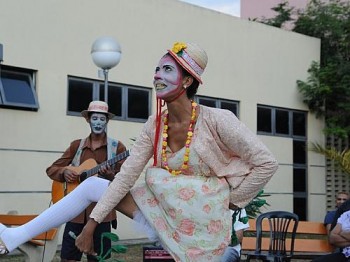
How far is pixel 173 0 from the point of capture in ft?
35.3

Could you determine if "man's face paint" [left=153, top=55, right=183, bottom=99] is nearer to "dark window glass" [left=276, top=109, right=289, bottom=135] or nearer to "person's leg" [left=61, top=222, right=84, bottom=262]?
"person's leg" [left=61, top=222, right=84, bottom=262]

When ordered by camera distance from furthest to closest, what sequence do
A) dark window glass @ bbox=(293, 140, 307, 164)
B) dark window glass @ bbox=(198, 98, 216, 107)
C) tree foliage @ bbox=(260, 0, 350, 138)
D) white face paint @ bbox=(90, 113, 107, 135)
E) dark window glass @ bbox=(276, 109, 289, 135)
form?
dark window glass @ bbox=(293, 140, 307, 164) < tree foliage @ bbox=(260, 0, 350, 138) < dark window glass @ bbox=(276, 109, 289, 135) < dark window glass @ bbox=(198, 98, 216, 107) < white face paint @ bbox=(90, 113, 107, 135)

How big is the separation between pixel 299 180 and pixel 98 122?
8697 mm

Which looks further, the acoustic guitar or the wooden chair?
the wooden chair

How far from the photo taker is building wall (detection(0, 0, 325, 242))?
8.57 m

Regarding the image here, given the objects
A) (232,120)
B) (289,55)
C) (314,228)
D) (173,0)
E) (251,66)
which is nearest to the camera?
(232,120)

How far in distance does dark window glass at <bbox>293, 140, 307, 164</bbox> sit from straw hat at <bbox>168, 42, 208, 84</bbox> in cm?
1014

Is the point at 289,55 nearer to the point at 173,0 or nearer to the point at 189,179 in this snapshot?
the point at 173,0

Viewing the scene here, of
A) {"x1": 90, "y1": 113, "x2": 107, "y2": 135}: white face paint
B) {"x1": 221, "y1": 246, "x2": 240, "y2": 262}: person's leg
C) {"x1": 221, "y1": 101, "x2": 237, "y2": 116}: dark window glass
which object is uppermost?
{"x1": 221, "y1": 101, "x2": 237, "y2": 116}: dark window glass

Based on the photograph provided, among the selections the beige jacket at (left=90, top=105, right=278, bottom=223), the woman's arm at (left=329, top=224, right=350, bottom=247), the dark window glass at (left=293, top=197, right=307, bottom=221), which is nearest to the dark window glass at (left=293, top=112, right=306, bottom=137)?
the dark window glass at (left=293, top=197, right=307, bottom=221)

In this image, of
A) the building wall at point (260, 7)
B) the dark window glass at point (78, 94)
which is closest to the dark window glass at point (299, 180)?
the dark window glass at point (78, 94)

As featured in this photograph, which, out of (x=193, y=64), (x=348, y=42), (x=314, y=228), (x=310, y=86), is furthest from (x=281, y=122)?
(x=193, y=64)

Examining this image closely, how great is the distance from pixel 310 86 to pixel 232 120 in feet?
33.4

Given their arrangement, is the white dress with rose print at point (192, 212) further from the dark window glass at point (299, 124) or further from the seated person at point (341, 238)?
the dark window glass at point (299, 124)
